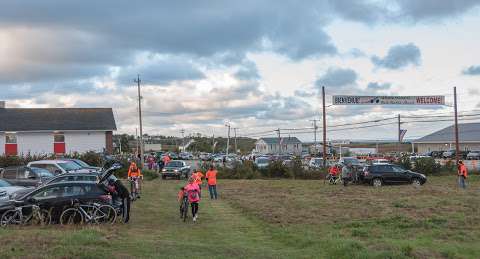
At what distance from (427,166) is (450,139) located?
61363mm

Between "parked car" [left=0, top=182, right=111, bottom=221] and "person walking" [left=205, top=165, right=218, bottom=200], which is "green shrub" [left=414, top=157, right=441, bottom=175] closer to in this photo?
"person walking" [left=205, top=165, right=218, bottom=200]

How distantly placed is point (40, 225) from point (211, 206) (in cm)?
847

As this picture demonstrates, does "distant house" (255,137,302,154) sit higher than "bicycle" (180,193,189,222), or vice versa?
"distant house" (255,137,302,154)

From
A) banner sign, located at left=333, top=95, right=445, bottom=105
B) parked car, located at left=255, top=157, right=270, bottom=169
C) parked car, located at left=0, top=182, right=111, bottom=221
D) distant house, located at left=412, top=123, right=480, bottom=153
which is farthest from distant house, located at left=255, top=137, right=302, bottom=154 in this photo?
parked car, located at left=0, top=182, right=111, bottom=221

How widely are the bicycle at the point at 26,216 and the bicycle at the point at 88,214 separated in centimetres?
49

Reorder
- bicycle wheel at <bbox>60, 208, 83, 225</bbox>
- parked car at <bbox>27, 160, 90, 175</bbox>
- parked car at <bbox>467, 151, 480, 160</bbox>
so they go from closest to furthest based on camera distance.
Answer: bicycle wheel at <bbox>60, 208, 83, 225</bbox>
parked car at <bbox>27, 160, 90, 175</bbox>
parked car at <bbox>467, 151, 480, 160</bbox>

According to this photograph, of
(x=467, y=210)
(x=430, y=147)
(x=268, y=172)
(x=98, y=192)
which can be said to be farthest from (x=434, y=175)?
(x=430, y=147)

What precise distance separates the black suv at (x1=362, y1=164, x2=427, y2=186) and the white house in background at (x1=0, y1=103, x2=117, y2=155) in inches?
1208

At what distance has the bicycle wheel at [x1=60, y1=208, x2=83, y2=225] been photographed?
671 inches

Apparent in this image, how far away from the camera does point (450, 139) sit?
10625 cm

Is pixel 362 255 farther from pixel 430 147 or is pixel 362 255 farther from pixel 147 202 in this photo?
pixel 430 147

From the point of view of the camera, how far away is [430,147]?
366ft

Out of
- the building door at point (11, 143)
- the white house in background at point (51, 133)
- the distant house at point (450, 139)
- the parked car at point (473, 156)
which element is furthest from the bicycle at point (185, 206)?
the distant house at point (450, 139)

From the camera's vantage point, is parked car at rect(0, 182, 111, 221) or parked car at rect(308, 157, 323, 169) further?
parked car at rect(308, 157, 323, 169)
